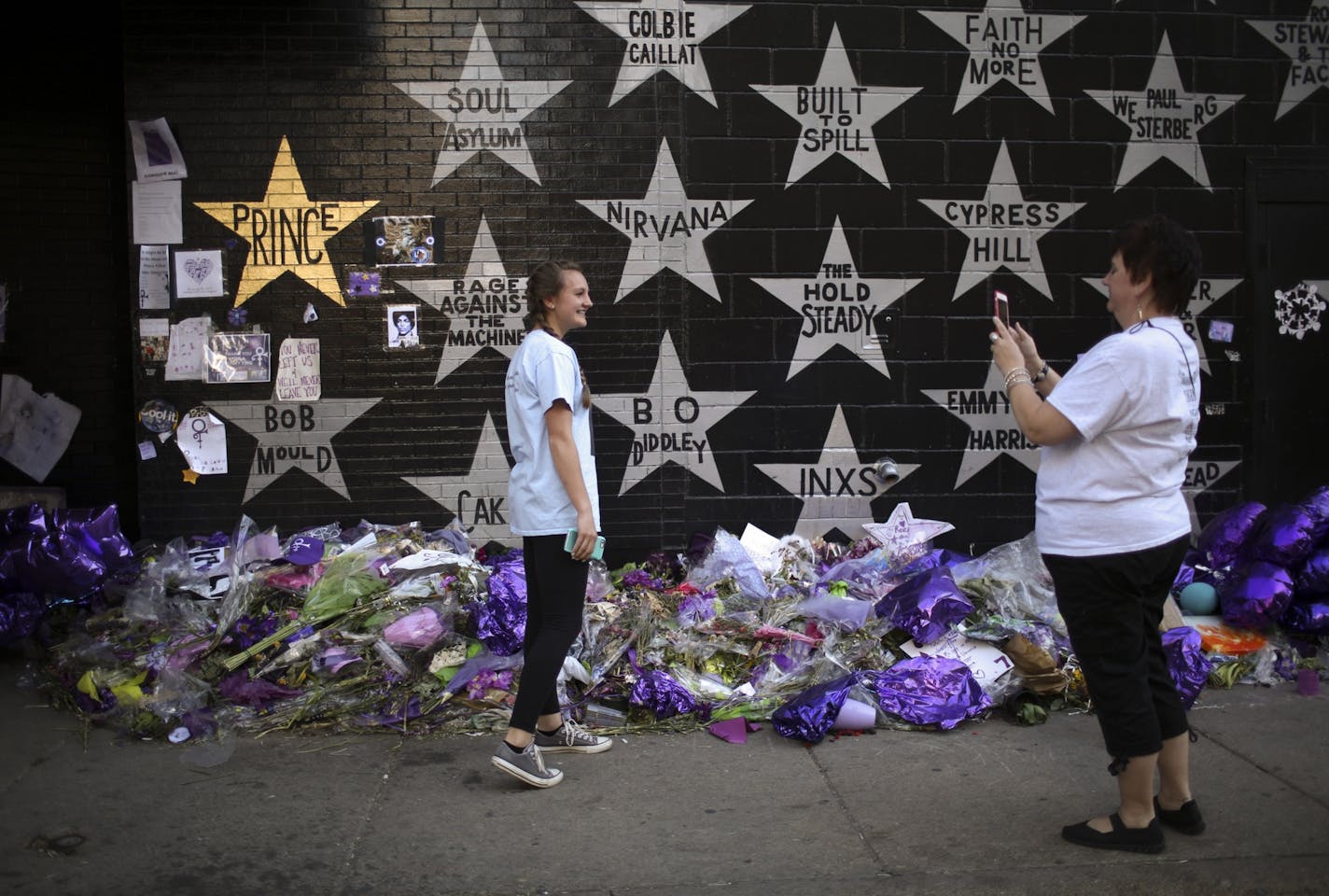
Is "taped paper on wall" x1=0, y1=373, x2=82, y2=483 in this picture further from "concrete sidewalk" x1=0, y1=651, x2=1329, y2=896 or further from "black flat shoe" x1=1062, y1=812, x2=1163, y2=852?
"black flat shoe" x1=1062, y1=812, x2=1163, y2=852

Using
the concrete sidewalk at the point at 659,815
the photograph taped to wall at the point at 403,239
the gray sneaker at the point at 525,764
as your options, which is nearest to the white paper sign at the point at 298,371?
the photograph taped to wall at the point at 403,239

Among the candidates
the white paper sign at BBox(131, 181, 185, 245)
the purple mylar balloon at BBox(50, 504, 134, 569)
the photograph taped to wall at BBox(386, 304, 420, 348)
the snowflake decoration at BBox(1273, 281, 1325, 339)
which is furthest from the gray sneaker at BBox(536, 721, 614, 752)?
the snowflake decoration at BBox(1273, 281, 1325, 339)

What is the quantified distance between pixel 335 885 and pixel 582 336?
3.61 metres

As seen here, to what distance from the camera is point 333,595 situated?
5410 mm

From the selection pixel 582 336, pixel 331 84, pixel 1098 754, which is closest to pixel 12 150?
pixel 331 84

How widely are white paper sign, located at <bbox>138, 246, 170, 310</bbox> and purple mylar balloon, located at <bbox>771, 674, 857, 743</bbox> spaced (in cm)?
403

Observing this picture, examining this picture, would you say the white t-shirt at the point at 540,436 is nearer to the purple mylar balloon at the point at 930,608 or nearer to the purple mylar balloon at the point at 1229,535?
the purple mylar balloon at the point at 930,608

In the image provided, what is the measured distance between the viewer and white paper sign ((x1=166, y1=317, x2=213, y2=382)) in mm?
6332

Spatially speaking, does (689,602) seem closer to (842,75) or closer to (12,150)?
(842,75)

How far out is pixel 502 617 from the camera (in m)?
5.23

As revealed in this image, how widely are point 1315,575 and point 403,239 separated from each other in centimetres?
495

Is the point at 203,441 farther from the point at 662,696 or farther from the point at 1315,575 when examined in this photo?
the point at 1315,575

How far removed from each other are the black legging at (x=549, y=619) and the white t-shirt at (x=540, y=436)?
0.08 meters

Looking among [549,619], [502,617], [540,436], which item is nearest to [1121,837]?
[549,619]
